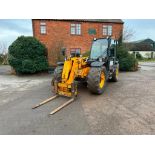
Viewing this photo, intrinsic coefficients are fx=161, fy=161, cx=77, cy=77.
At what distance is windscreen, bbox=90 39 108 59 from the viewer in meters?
8.05

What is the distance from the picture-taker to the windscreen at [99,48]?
26.4ft

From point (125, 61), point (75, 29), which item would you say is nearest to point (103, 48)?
point (125, 61)

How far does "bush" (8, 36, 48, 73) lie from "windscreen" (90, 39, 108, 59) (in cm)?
670

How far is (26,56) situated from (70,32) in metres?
6.56

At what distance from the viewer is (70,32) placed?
711 inches

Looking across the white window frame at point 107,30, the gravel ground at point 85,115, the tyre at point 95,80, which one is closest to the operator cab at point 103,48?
the tyre at point 95,80

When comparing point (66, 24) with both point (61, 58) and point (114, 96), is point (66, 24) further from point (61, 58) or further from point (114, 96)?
point (114, 96)

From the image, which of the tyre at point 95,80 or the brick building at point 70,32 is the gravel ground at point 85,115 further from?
the brick building at point 70,32

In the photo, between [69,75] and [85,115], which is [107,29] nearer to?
[69,75]

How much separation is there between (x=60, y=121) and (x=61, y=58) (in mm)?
12029

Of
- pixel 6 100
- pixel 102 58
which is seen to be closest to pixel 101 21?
pixel 102 58

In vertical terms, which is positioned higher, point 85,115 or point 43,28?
point 43,28

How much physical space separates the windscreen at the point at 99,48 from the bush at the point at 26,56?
264 inches
